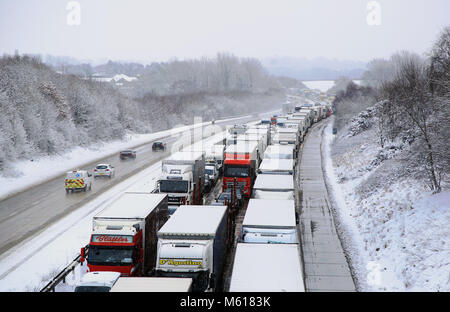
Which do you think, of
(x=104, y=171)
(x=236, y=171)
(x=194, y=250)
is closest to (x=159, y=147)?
(x=104, y=171)

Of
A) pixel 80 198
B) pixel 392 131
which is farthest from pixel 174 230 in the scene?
pixel 392 131

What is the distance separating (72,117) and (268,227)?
177ft

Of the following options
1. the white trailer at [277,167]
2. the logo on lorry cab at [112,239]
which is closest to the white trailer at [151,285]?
the logo on lorry cab at [112,239]

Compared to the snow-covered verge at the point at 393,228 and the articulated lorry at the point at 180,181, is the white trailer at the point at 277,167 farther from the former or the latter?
the articulated lorry at the point at 180,181

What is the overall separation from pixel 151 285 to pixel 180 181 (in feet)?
44.5

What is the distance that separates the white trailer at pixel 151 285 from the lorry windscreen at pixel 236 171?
1824 centimetres

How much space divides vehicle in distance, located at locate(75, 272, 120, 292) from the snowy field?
10.3 feet

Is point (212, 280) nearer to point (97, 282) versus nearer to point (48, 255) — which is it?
point (97, 282)

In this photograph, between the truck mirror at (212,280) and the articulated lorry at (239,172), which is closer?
the truck mirror at (212,280)

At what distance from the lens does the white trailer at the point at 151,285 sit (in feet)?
38.9

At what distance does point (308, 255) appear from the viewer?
2108 cm

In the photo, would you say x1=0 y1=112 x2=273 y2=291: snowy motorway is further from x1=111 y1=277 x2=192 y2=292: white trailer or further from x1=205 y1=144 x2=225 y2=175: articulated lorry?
x1=111 y1=277 x2=192 y2=292: white trailer

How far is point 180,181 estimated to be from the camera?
25.6 meters

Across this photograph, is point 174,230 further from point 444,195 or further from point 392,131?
point 392,131
